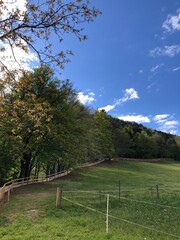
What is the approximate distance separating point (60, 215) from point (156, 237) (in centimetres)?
507

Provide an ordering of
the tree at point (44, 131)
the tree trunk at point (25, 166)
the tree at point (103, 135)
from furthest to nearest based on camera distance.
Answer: the tree at point (103, 135) → the tree trunk at point (25, 166) → the tree at point (44, 131)

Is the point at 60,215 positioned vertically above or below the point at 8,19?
below

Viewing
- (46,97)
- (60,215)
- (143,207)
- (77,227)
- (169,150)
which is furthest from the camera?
(169,150)

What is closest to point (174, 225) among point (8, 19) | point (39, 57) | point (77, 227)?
point (77, 227)

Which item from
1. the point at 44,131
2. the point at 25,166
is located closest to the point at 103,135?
the point at 25,166

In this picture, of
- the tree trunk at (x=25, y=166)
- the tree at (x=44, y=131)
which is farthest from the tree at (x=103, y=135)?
the tree trunk at (x=25, y=166)

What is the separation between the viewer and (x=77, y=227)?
9.97 meters

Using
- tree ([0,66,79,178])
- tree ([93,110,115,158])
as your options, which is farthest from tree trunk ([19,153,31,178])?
tree ([93,110,115,158])

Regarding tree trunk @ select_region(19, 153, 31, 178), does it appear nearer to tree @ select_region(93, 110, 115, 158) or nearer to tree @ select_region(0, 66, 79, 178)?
tree @ select_region(0, 66, 79, 178)

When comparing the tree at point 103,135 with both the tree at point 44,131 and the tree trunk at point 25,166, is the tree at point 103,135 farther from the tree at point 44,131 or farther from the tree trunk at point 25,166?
the tree trunk at point 25,166

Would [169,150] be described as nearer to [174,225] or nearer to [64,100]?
[64,100]

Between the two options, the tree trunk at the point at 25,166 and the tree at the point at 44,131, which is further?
the tree trunk at the point at 25,166

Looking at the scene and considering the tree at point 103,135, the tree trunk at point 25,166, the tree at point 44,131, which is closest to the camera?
the tree at point 44,131

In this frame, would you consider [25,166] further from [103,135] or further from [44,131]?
[103,135]
